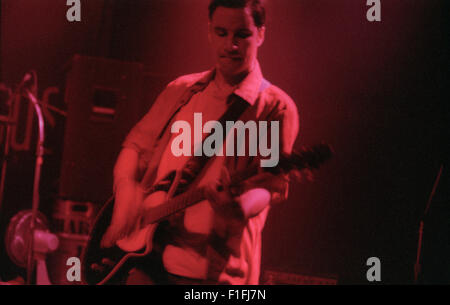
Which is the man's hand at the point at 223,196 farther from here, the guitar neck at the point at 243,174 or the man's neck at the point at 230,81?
the man's neck at the point at 230,81

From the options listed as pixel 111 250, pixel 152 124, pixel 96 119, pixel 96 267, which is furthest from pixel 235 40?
pixel 96 267

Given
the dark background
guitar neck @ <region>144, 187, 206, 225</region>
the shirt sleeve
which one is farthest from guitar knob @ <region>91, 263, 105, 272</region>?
the shirt sleeve

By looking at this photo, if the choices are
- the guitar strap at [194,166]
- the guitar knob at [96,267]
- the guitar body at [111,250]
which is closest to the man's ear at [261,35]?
the guitar strap at [194,166]

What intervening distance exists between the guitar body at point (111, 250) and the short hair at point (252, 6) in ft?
3.35

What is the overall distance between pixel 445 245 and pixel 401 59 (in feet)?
3.44

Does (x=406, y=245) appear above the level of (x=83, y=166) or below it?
below

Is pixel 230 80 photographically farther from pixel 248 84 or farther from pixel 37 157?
pixel 37 157

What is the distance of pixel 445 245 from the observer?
304 centimetres

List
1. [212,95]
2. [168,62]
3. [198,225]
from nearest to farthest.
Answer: [198,225], [212,95], [168,62]

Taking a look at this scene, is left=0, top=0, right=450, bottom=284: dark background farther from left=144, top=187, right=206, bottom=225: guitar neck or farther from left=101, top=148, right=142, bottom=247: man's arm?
left=144, top=187, right=206, bottom=225: guitar neck

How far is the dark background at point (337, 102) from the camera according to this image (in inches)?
114

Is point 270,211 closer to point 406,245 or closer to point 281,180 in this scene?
point 281,180
